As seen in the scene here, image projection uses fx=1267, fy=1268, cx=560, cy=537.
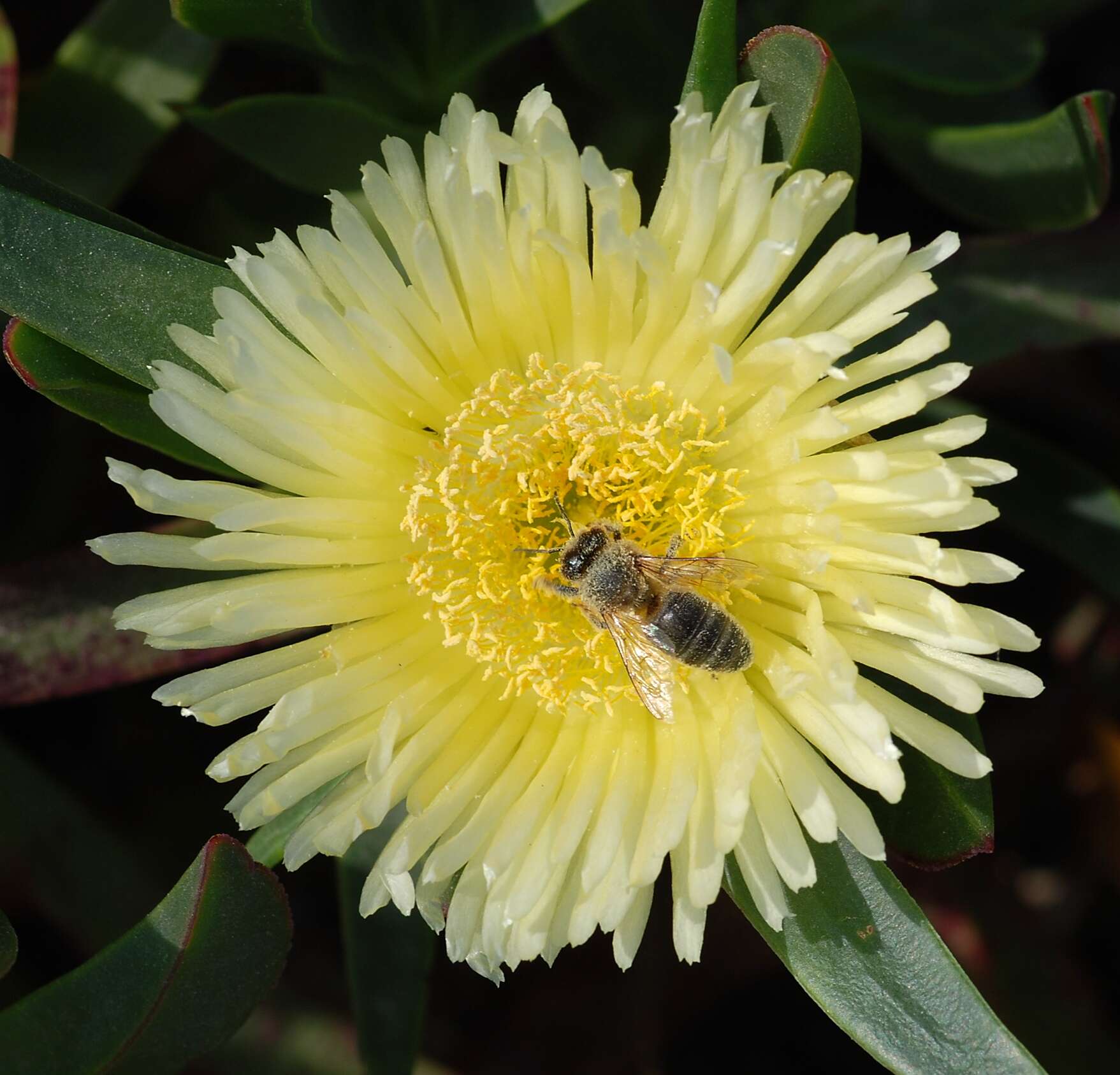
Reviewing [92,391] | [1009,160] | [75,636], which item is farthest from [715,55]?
[75,636]

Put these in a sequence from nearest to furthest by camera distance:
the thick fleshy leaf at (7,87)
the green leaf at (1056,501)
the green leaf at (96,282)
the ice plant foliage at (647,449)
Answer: the ice plant foliage at (647,449)
the green leaf at (96,282)
the thick fleshy leaf at (7,87)
the green leaf at (1056,501)

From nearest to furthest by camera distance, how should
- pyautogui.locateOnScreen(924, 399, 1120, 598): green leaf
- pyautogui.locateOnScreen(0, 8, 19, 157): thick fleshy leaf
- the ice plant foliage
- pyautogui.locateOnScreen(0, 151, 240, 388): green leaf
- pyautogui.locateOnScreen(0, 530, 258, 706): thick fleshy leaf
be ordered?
the ice plant foliage
pyautogui.locateOnScreen(0, 151, 240, 388): green leaf
pyautogui.locateOnScreen(0, 530, 258, 706): thick fleshy leaf
pyautogui.locateOnScreen(0, 8, 19, 157): thick fleshy leaf
pyautogui.locateOnScreen(924, 399, 1120, 598): green leaf

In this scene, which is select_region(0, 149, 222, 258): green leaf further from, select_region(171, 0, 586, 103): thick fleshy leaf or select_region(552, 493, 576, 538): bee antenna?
select_region(552, 493, 576, 538): bee antenna

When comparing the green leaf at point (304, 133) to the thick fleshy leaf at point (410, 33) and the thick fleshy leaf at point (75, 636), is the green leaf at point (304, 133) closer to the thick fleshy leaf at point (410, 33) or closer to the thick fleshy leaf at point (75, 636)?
the thick fleshy leaf at point (410, 33)

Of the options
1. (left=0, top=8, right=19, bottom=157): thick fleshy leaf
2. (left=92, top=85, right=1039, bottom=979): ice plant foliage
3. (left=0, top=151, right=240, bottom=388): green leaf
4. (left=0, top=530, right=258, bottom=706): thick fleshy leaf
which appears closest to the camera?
(left=92, top=85, right=1039, bottom=979): ice plant foliage

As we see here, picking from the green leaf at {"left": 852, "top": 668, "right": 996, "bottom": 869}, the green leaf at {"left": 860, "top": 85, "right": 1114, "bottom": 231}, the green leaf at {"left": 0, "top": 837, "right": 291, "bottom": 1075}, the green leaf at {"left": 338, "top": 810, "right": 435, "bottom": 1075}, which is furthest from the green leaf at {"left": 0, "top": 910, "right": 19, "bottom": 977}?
the green leaf at {"left": 860, "top": 85, "right": 1114, "bottom": 231}

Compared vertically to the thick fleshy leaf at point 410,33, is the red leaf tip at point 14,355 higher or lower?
lower

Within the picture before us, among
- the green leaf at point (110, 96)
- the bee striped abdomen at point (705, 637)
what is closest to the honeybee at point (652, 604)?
the bee striped abdomen at point (705, 637)

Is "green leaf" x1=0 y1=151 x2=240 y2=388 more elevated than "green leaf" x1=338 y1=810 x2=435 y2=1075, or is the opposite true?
"green leaf" x1=0 y1=151 x2=240 y2=388
